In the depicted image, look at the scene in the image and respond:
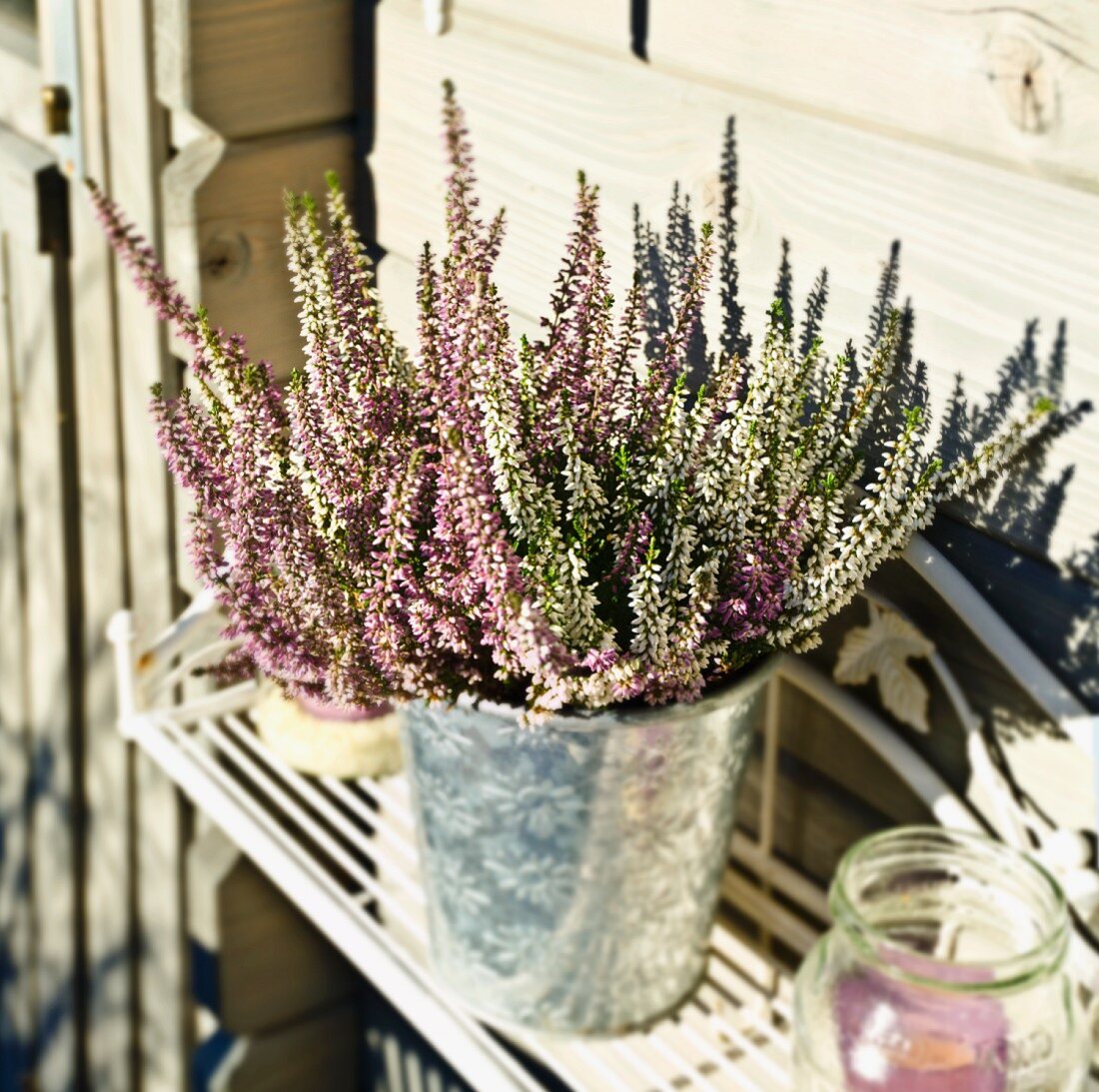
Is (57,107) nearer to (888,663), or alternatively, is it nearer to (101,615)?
(101,615)

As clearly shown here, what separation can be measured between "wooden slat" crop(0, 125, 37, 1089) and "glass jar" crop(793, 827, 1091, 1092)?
1.07m

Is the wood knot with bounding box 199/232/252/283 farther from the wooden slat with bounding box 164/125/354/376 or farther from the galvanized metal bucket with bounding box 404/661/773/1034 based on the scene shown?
the galvanized metal bucket with bounding box 404/661/773/1034

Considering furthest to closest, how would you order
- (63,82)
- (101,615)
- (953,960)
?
(101,615) < (63,82) < (953,960)

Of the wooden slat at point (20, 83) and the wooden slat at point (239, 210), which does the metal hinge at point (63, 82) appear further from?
the wooden slat at point (239, 210)

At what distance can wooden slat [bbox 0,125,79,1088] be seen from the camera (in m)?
1.56

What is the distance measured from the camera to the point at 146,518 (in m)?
1.55

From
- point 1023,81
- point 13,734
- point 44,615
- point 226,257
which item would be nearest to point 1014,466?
point 1023,81

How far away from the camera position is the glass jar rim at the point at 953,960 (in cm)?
81

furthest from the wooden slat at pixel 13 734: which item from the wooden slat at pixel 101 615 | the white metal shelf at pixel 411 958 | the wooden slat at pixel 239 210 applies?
the white metal shelf at pixel 411 958

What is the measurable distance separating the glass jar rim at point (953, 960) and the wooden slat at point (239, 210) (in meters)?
0.66

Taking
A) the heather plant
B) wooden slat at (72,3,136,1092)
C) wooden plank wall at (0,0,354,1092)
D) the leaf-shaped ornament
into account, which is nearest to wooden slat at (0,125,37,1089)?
wooden plank wall at (0,0,354,1092)

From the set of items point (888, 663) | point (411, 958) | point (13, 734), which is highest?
point (888, 663)

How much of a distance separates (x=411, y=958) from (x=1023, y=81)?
0.73m

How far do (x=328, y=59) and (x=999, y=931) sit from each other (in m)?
0.86
